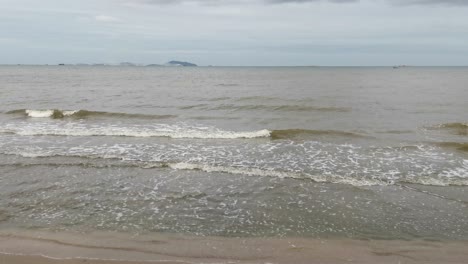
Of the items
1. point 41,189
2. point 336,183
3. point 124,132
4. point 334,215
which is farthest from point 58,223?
point 124,132

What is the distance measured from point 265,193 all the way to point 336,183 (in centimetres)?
244

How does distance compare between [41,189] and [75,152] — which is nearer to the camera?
[41,189]

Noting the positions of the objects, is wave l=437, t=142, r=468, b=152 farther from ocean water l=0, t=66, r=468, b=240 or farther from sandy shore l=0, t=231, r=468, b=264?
sandy shore l=0, t=231, r=468, b=264

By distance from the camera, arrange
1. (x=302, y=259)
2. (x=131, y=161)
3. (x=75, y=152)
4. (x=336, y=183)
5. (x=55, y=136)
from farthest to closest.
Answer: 1. (x=55, y=136)
2. (x=75, y=152)
3. (x=131, y=161)
4. (x=336, y=183)
5. (x=302, y=259)

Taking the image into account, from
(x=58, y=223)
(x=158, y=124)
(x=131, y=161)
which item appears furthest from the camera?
(x=158, y=124)

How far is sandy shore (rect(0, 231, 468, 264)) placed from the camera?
23.9 ft

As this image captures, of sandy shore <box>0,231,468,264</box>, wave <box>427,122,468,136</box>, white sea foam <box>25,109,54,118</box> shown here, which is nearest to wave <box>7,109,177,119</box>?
white sea foam <box>25,109,54,118</box>

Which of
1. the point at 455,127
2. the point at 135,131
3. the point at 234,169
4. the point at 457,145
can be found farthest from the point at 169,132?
the point at 455,127

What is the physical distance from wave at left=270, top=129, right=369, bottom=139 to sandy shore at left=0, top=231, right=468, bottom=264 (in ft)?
37.7

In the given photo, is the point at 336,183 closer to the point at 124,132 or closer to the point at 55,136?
the point at 124,132

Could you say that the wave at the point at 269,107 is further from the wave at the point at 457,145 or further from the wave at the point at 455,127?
the wave at the point at 457,145

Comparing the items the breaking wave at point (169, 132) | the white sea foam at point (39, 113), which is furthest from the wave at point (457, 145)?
the white sea foam at point (39, 113)

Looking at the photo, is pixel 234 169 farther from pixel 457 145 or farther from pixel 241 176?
pixel 457 145

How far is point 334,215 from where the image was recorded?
31.3ft
